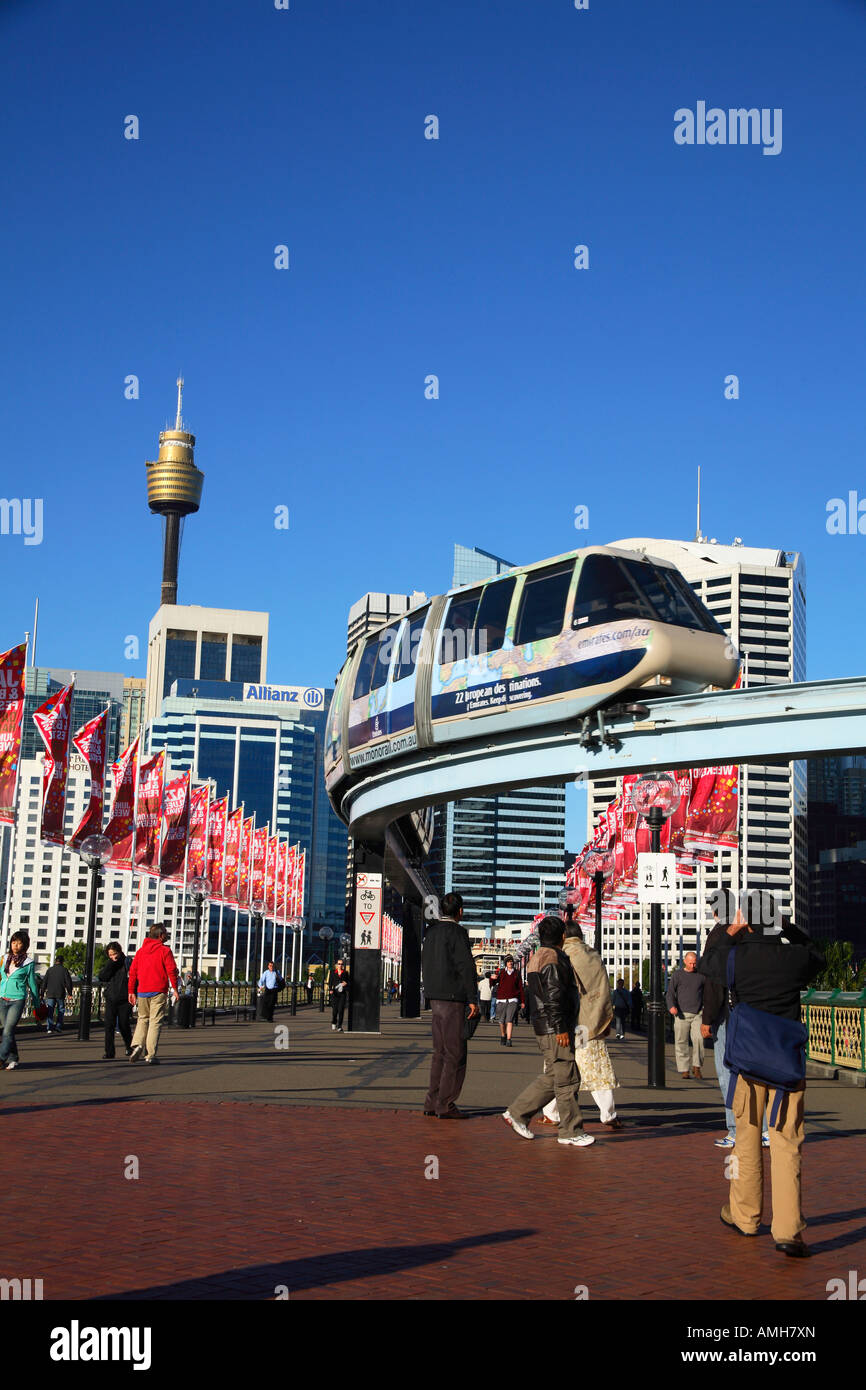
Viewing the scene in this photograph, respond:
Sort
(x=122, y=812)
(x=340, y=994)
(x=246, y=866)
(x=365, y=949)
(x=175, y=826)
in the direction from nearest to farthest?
(x=365, y=949) → (x=340, y=994) → (x=122, y=812) → (x=175, y=826) → (x=246, y=866)

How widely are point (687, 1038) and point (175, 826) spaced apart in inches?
962

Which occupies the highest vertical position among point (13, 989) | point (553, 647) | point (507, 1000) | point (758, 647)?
point (758, 647)

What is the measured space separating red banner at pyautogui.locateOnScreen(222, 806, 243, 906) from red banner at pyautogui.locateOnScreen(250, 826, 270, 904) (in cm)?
647

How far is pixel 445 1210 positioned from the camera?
337 inches

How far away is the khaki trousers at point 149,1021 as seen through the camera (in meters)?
19.5

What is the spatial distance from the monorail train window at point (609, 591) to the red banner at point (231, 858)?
3540 centimetres

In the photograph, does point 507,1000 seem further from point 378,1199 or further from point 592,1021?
point 378,1199

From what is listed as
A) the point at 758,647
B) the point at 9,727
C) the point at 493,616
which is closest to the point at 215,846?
the point at 9,727

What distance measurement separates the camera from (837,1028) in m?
23.0

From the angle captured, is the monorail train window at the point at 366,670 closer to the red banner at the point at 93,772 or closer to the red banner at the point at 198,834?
the red banner at the point at 93,772

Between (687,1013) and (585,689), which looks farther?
(585,689)

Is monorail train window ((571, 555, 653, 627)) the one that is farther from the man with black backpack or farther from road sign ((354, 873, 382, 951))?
road sign ((354, 873, 382, 951))
